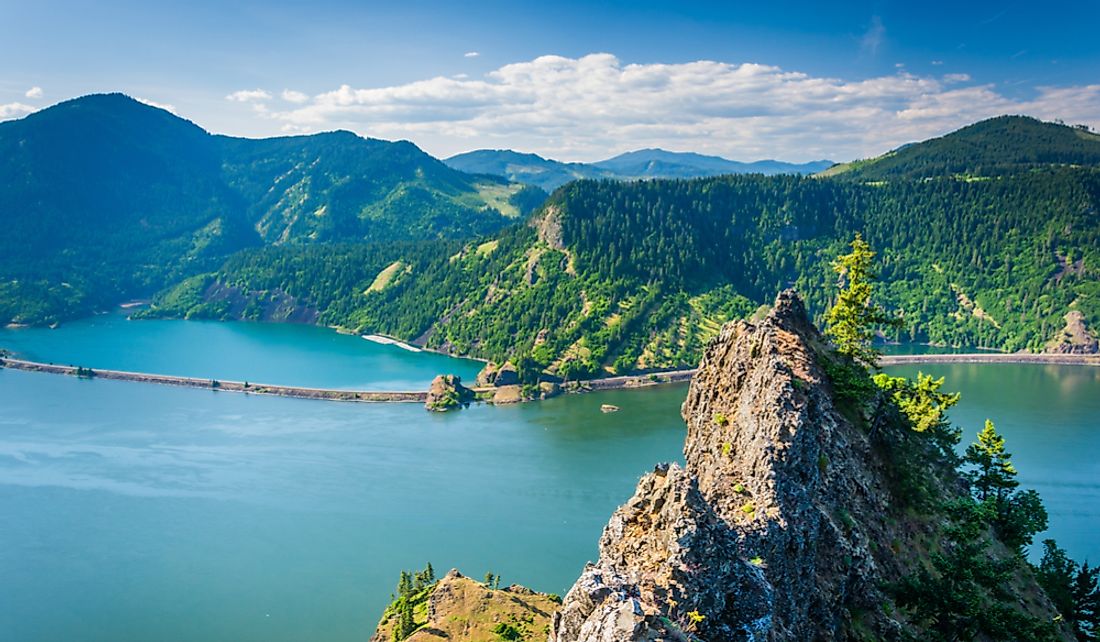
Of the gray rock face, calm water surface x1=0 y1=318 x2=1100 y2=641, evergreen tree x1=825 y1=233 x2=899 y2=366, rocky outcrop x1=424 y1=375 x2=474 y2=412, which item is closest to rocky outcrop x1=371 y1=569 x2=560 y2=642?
calm water surface x1=0 y1=318 x2=1100 y2=641

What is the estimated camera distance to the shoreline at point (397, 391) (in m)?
126

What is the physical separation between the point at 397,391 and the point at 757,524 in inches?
4442

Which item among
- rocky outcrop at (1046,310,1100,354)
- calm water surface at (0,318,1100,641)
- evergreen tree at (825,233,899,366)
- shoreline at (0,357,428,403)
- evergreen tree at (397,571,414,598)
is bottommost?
calm water surface at (0,318,1100,641)

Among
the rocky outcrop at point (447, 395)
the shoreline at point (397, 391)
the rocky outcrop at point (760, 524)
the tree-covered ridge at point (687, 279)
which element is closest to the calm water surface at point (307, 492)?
the rocky outcrop at point (447, 395)

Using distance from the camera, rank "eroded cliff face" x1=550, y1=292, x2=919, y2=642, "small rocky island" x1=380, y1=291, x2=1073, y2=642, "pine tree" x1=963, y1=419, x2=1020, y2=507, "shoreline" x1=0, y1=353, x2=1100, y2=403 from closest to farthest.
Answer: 1. "eroded cliff face" x1=550, y1=292, x2=919, y2=642
2. "small rocky island" x1=380, y1=291, x2=1073, y2=642
3. "pine tree" x1=963, y1=419, x2=1020, y2=507
4. "shoreline" x1=0, y1=353, x2=1100, y2=403

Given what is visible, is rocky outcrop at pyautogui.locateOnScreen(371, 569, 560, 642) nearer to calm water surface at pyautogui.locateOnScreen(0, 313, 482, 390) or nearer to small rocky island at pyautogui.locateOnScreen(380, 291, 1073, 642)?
small rocky island at pyautogui.locateOnScreen(380, 291, 1073, 642)

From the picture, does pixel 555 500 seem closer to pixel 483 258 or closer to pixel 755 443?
pixel 755 443

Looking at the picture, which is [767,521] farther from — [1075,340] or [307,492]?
[1075,340]

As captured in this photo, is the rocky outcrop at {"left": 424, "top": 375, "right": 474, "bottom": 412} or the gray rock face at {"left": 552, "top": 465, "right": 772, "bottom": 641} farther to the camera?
the rocky outcrop at {"left": 424, "top": 375, "right": 474, "bottom": 412}

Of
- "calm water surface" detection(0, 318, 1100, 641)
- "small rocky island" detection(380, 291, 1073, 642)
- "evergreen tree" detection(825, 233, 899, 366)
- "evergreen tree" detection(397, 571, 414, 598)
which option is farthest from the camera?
"calm water surface" detection(0, 318, 1100, 641)

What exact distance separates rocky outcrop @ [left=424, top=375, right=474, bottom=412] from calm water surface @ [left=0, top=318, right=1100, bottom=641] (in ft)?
10.1

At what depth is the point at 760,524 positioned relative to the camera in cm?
2012

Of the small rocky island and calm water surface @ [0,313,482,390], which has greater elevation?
the small rocky island

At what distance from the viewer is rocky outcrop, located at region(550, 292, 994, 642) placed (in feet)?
50.1
